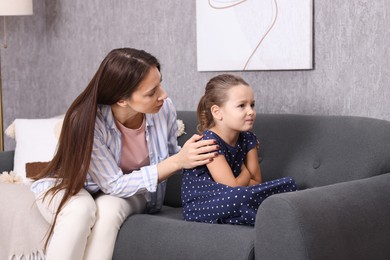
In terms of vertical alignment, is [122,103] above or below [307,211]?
above

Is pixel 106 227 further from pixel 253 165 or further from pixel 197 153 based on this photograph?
pixel 253 165

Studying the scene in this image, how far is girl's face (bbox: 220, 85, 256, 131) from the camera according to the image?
111 inches

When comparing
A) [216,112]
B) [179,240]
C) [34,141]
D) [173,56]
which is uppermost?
[173,56]

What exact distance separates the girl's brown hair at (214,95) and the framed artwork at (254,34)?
0.46 metres

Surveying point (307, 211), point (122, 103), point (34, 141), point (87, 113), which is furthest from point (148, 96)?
point (34, 141)

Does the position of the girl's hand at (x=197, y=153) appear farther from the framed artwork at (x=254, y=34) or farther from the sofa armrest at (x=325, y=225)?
the framed artwork at (x=254, y=34)

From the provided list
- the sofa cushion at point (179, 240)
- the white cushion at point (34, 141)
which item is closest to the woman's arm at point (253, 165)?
the sofa cushion at point (179, 240)

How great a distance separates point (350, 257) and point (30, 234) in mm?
1211

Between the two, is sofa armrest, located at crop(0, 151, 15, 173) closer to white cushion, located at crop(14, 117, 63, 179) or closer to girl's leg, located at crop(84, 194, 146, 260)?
white cushion, located at crop(14, 117, 63, 179)

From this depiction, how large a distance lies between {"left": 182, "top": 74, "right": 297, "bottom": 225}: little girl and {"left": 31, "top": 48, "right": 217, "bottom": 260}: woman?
0.24ft

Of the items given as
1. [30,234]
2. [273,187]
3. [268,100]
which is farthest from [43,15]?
[273,187]

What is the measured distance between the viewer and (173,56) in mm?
3936

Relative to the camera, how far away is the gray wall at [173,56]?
3074 millimetres

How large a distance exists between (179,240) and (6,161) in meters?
1.44
